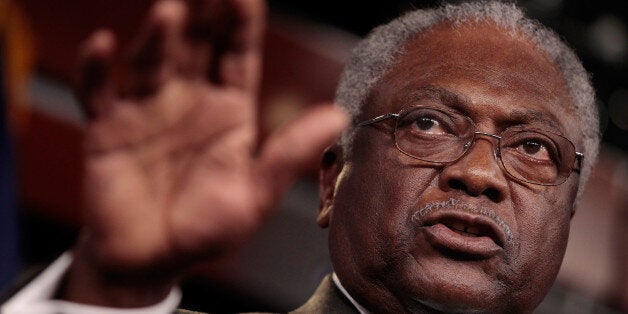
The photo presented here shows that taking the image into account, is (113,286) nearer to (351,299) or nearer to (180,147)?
(180,147)

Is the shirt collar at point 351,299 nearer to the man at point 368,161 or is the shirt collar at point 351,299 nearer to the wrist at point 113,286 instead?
the man at point 368,161

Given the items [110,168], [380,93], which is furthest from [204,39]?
[380,93]

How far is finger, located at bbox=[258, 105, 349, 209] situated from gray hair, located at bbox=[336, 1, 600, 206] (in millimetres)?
310

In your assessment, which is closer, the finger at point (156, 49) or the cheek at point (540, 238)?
the finger at point (156, 49)

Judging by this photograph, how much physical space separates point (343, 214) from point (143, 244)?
37 centimetres

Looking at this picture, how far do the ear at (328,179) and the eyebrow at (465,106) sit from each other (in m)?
0.17

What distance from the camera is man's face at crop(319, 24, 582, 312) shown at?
3.71 feet

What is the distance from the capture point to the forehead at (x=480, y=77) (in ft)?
4.00

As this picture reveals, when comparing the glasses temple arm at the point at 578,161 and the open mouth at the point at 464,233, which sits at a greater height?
the glasses temple arm at the point at 578,161

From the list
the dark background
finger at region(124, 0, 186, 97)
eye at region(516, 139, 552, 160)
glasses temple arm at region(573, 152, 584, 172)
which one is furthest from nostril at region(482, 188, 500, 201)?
the dark background

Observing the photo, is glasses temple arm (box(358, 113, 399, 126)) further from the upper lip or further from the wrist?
the wrist

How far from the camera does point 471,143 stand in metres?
1.19

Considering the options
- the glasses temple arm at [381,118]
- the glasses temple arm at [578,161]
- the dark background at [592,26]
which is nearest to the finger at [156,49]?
the glasses temple arm at [381,118]

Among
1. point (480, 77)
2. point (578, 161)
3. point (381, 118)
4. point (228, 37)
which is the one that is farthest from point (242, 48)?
point (578, 161)
